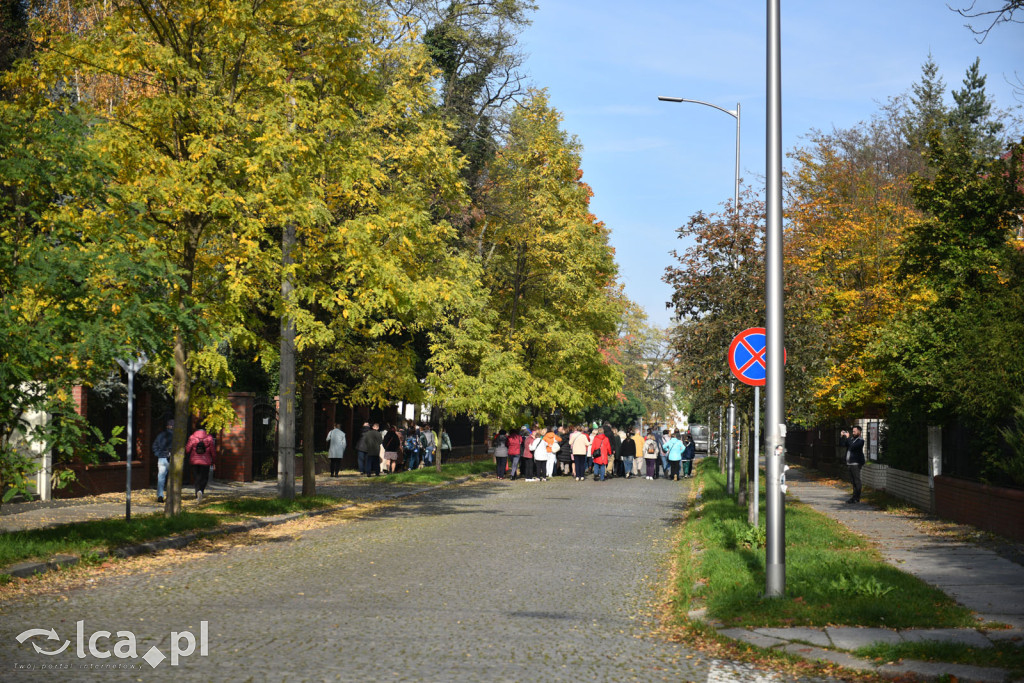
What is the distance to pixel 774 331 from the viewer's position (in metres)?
10.1

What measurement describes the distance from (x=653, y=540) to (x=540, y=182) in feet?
87.7

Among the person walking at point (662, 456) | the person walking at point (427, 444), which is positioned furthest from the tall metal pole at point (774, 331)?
the person walking at point (427, 444)

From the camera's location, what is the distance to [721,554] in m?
13.3

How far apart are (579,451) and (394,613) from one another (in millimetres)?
26475

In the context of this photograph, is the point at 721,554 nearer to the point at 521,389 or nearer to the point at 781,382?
the point at 781,382

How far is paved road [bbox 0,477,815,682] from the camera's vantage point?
24.6ft

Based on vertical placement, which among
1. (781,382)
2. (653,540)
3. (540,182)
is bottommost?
(653,540)

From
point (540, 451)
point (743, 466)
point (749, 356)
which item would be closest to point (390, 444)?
point (540, 451)

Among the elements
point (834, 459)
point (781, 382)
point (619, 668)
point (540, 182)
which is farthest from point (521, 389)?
point (619, 668)

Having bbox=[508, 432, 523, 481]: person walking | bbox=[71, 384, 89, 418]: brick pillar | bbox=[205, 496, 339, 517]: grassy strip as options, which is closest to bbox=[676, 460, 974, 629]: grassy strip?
bbox=[205, 496, 339, 517]: grassy strip

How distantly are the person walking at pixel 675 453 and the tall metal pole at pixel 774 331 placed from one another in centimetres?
2778

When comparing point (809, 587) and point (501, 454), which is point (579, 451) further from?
point (809, 587)

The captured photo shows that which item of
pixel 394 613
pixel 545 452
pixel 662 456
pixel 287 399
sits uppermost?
pixel 287 399

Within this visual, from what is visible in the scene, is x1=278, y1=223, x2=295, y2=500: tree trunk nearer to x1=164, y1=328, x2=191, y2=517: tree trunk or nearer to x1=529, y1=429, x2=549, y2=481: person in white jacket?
x1=164, y1=328, x2=191, y2=517: tree trunk
